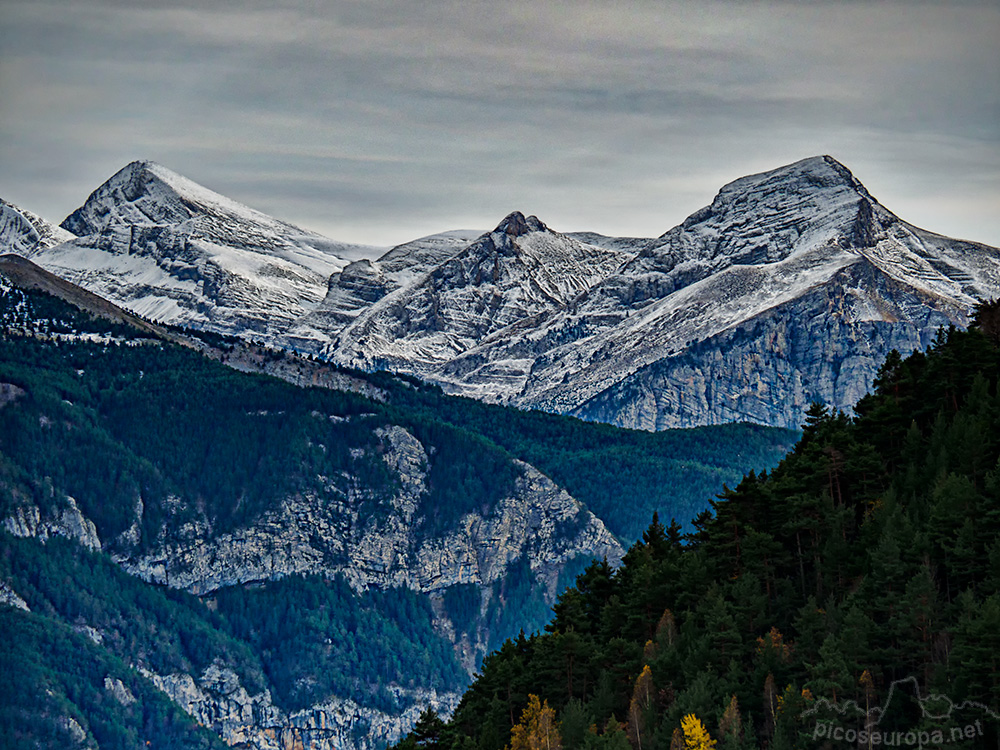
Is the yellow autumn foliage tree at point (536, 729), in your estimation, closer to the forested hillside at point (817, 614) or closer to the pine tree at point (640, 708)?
the forested hillside at point (817, 614)

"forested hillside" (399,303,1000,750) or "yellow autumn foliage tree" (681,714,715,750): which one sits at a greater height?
"forested hillside" (399,303,1000,750)

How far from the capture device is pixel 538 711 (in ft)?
555

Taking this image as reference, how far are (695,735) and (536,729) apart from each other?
28741mm

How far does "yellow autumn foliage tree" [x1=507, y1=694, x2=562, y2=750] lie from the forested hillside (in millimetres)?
266

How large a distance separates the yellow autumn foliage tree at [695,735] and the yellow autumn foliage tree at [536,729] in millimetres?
20430

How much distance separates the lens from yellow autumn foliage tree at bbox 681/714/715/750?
136 m

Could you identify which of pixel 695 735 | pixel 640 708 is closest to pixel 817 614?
pixel 695 735

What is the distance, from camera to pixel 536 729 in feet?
534

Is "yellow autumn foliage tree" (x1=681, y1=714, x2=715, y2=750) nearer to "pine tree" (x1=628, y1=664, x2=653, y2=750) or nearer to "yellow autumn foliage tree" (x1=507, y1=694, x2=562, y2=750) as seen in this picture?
"pine tree" (x1=628, y1=664, x2=653, y2=750)

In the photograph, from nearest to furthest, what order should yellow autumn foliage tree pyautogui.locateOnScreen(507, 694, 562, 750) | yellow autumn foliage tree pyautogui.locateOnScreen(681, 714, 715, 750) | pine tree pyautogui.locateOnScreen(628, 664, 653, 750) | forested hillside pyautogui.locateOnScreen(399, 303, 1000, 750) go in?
forested hillside pyautogui.locateOnScreen(399, 303, 1000, 750) → yellow autumn foliage tree pyautogui.locateOnScreen(681, 714, 715, 750) → pine tree pyautogui.locateOnScreen(628, 664, 653, 750) → yellow autumn foliage tree pyautogui.locateOnScreen(507, 694, 562, 750)

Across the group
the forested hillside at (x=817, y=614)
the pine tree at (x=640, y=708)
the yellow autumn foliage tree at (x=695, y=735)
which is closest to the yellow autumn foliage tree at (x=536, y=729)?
the forested hillside at (x=817, y=614)

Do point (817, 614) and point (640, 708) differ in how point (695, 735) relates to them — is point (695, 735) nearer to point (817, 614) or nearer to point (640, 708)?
point (817, 614)

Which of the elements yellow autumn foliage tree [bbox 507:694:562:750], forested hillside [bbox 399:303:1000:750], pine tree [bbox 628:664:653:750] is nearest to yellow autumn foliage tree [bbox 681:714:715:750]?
forested hillside [bbox 399:303:1000:750]

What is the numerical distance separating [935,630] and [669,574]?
41.8m
